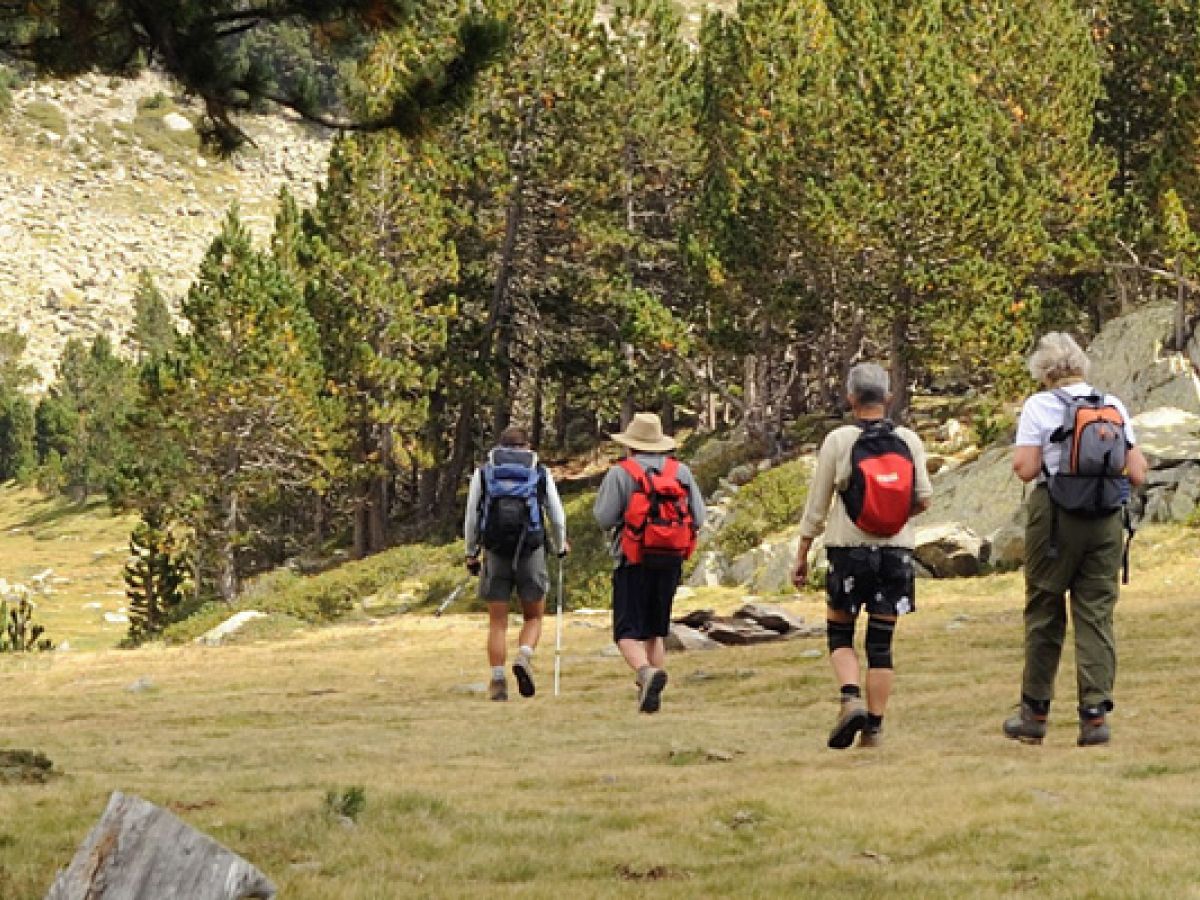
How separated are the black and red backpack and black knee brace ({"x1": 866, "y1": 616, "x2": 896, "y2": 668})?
1.98ft

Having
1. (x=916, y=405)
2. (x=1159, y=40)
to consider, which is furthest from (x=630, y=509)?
(x=916, y=405)

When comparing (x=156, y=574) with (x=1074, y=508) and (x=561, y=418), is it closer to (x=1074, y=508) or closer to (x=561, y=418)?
(x=561, y=418)

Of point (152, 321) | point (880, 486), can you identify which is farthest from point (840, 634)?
point (152, 321)

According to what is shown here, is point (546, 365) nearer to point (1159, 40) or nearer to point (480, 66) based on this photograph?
point (1159, 40)

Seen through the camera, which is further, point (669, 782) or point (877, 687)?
point (877, 687)

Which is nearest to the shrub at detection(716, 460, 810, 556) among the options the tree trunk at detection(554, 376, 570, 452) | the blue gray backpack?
Answer: the tree trunk at detection(554, 376, 570, 452)

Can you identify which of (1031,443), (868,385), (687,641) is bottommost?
(687,641)

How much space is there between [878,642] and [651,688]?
11.6ft

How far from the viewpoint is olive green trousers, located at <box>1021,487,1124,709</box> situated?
31.0ft

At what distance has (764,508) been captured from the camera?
125 feet

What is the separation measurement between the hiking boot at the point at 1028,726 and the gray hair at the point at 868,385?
95.3 inches

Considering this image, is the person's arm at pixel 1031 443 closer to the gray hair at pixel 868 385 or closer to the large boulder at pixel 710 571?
the gray hair at pixel 868 385

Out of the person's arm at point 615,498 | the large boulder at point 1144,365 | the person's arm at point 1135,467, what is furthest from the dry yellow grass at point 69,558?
the person's arm at point 1135,467

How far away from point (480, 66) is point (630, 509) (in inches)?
148
